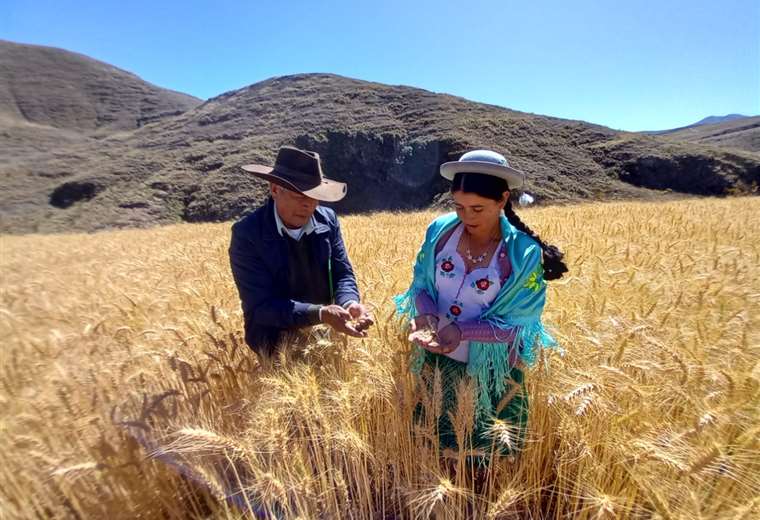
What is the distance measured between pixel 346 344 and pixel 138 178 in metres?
29.1

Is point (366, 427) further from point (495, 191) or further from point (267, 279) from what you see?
point (495, 191)

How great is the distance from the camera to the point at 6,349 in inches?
71.8

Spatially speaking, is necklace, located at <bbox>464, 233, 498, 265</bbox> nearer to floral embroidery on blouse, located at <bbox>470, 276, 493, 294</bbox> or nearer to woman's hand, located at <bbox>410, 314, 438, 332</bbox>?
floral embroidery on blouse, located at <bbox>470, 276, 493, 294</bbox>

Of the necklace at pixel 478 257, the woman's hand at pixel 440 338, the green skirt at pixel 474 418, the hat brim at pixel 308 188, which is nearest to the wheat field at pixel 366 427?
the green skirt at pixel 474 418

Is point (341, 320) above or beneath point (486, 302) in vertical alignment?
beneath

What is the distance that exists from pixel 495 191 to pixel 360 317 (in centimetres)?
74

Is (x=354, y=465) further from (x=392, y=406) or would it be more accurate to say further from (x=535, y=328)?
(x=535, y=328)

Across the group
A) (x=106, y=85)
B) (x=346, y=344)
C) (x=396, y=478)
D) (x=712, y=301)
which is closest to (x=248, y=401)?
(x=346, y=344)

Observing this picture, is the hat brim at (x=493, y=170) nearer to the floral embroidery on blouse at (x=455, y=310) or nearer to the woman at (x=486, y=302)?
the woman at (x=486, y=302)

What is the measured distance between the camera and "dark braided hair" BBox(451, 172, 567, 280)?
58.2 inches

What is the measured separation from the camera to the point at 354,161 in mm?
26859

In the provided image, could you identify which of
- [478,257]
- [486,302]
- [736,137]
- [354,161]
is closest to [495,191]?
[478,257]

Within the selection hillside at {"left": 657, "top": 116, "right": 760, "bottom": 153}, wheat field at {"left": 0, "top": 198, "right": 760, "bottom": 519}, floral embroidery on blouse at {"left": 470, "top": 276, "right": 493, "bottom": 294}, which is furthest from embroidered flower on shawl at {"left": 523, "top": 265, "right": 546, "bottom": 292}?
hillside at {"left": 657, "top": 116, "right": 760, "bottom": 153}

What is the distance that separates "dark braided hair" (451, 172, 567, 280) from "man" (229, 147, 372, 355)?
62 cm
